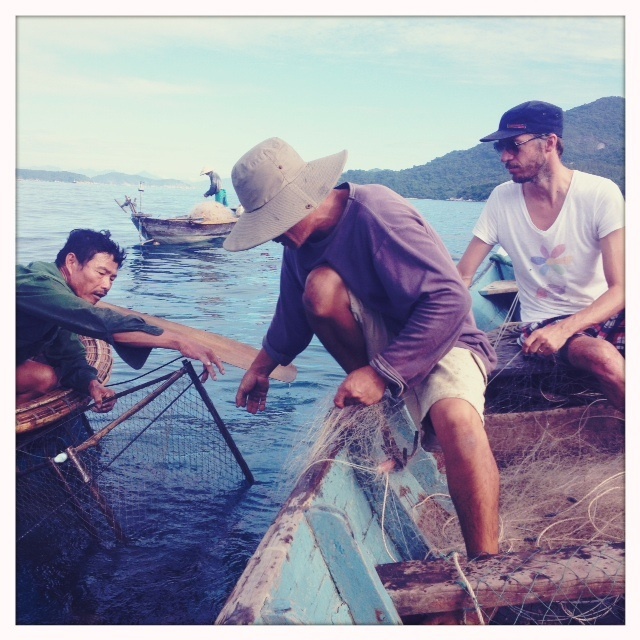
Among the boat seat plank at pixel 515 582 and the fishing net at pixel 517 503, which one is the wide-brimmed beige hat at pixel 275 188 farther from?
the boat seat plank at pixel 515 582

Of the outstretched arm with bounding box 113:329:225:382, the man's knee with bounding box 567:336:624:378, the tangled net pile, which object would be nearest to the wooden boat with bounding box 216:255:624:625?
the tangled net pile

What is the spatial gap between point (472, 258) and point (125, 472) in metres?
2.69

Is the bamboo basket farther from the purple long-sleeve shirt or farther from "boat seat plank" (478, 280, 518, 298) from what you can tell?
"boat seat plank" (478, 280, 518, 298)

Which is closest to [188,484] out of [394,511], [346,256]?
[394,511]

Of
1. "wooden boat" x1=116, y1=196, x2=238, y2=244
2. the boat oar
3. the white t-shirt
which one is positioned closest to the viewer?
the white t-shirt

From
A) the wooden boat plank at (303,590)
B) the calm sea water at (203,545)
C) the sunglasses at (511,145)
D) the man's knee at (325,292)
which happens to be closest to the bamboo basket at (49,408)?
the calm sea water at (203,545)

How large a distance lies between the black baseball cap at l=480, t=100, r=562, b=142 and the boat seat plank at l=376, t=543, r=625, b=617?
210cm

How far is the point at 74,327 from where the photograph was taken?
3168mm

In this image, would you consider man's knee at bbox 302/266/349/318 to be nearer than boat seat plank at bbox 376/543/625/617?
No

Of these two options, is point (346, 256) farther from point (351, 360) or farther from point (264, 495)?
point (264, 495)

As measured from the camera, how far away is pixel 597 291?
337 cm

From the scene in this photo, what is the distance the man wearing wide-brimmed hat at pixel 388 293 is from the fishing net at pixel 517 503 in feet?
0.85

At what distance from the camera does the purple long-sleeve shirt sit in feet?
7.55

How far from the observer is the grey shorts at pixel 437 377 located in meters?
2.39
